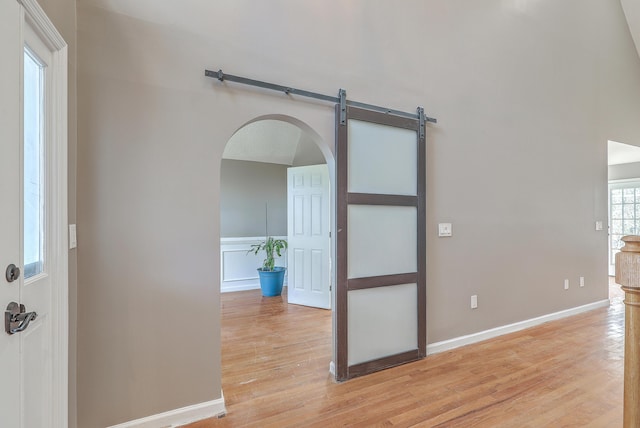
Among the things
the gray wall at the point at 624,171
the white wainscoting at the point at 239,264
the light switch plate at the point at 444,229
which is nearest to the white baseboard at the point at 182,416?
the light switch plate at the point at 444,229

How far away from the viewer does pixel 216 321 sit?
2.12 meters

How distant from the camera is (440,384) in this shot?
243 centimetres

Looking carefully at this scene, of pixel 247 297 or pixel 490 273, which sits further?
pixel 247 297

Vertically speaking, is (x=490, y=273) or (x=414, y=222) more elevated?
(x=414, y=222)

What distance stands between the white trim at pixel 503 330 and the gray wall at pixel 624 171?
333 centimetres

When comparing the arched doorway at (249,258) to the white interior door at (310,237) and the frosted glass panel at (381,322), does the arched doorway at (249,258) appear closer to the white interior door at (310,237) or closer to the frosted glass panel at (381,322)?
the white interior door at (310,237)
